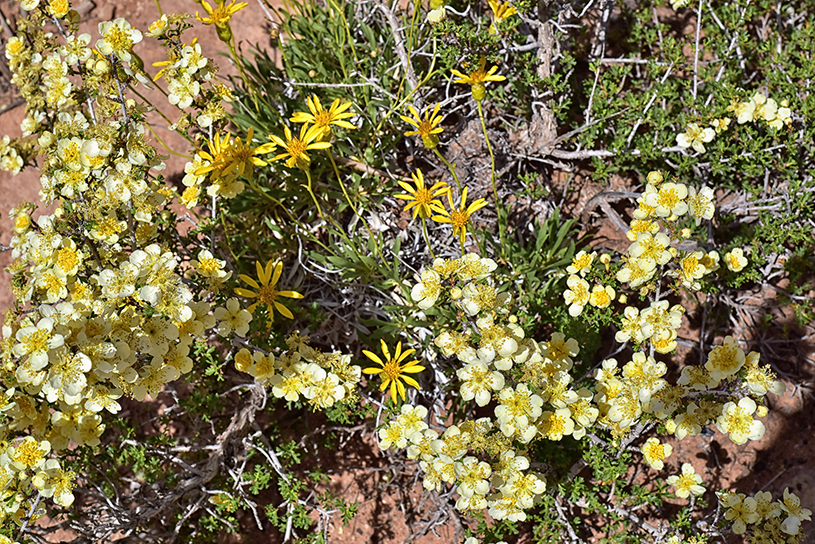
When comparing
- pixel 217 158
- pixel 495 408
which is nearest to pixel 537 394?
pixel 495 408

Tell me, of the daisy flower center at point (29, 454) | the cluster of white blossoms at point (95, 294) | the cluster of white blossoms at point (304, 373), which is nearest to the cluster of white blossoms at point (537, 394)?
the cluster of white blossoms at point (304, 373)

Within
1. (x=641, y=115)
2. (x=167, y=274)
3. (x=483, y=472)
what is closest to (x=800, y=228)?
(x=641, y=115)

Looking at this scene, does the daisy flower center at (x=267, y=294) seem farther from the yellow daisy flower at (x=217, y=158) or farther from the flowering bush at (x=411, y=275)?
the yellow daisy flower at (x=217, y=158)

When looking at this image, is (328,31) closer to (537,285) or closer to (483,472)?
(537,285)

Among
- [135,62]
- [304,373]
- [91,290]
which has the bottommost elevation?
[304,373]

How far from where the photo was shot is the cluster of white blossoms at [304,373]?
7.71ft

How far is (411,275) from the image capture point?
10.6 ft

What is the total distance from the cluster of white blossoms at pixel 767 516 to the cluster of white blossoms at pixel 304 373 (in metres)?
1.59

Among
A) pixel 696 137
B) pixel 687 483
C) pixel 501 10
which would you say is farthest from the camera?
pixel 696 137

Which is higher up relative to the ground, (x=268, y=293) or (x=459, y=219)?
(x=268, y=293)

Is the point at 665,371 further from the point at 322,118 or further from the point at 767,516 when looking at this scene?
the point at 322,118

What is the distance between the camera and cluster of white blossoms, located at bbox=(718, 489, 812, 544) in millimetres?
2252

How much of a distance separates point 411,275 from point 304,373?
1.05 m

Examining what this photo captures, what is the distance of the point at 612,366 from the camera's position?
2.37 meters
